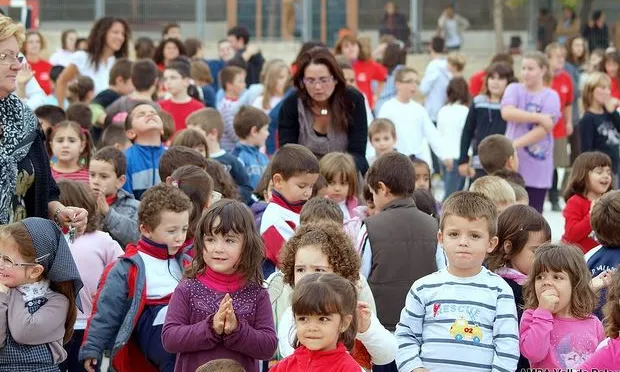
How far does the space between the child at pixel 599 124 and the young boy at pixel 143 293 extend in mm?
8098

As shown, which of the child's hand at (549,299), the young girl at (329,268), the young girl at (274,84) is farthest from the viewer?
the young girl at (274,84)

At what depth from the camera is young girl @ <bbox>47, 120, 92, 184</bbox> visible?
9.28m

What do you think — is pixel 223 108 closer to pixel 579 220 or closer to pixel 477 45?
pixel 579 220

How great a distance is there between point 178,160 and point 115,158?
584mm

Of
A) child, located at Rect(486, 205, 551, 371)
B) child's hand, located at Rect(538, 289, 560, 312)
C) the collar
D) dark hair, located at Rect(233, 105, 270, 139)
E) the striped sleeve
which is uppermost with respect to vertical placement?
dark hair, located at Rect(233, 105, 270, 139)

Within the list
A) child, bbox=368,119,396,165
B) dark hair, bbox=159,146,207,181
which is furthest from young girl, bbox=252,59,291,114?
dark hair, bbox=159,146,207,181

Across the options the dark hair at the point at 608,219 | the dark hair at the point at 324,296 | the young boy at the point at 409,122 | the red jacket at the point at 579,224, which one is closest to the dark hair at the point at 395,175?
the dark hair at the point at 608,219

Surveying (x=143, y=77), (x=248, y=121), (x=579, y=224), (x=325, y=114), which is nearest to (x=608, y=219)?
(x=579, y=224)

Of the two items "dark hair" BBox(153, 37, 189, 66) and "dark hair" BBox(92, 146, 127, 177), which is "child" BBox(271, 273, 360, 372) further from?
"dark hair" BBox(153, 37, 189, 66)

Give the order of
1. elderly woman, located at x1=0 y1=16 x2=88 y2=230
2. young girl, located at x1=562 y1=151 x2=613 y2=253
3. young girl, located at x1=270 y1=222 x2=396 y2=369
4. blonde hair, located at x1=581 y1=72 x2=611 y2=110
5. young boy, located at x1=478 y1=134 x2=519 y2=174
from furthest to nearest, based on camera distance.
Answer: blonde hair, located at x1=581 y1=72 x2=611 y2=110 → young boy, located at x1=478 y1=134 x2=519 y2=174 → young girl, located at x1=562 y1=151 x2=613 y2=253 → elderly woman, located at x1=0 y1=16 x2=88 y2=230 → young girl, located at x1=270 y1=222 x2=396 y2=369

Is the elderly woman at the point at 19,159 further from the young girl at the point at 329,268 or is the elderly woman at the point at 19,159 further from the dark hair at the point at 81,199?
the young girl at the point at 329,268

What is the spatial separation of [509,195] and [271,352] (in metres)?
2.83

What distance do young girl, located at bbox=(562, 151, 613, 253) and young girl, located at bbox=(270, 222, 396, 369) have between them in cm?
325

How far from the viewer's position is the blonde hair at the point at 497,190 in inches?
327
